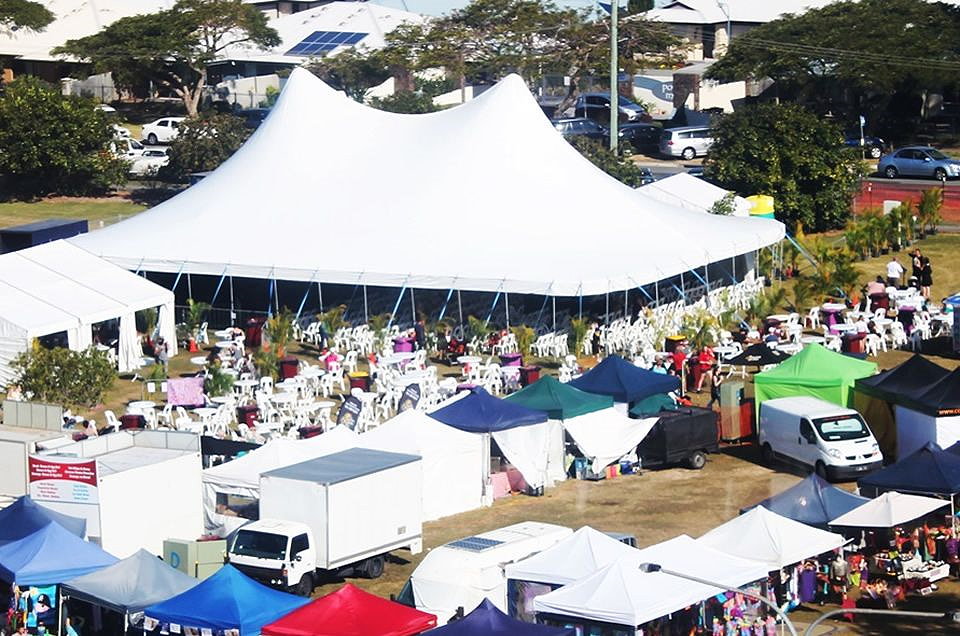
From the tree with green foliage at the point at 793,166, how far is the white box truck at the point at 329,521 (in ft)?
81.4

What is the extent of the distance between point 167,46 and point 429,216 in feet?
117

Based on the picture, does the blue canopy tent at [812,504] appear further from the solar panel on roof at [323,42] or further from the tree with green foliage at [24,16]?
the tree with green foliage at [24,16]

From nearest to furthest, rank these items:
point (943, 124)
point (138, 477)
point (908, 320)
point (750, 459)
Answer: point (138, 477), point (750, 459), point (908, 320), point (943, 124)

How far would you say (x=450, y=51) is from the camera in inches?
2594

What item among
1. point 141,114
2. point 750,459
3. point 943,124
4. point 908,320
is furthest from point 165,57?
point 750,459

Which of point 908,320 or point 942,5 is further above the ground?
point 942,5

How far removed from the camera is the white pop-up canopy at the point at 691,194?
133 ft

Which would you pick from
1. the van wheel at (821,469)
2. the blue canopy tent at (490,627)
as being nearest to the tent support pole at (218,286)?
the van wheel at (821,469)

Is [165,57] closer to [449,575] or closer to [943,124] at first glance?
[943,124]

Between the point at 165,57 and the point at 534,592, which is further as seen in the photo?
the point at 165,57

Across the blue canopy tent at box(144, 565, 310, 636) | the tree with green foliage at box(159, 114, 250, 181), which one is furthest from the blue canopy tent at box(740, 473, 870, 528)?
the tree with green foliage at box(159, 114, 250, 181)

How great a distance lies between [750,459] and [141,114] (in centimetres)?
4835

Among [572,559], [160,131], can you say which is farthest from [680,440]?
[160,131]

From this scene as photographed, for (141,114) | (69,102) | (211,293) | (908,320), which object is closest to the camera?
Answer: (908,320)
